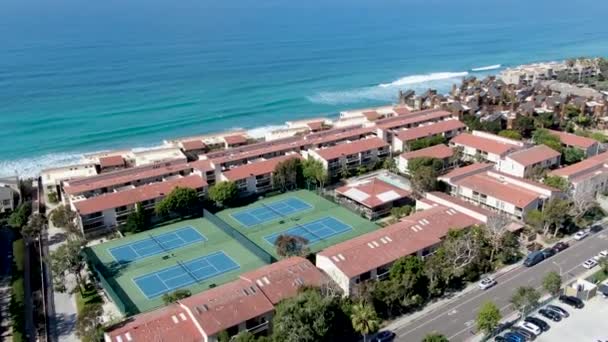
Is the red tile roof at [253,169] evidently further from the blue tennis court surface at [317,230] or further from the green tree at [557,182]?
the green tree at [557,182]

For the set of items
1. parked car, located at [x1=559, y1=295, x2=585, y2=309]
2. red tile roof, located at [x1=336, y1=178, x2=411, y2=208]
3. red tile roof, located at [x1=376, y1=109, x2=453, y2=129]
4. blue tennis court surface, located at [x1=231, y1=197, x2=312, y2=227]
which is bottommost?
parked car, located at [x1=559, y1=295, x2=585, y2=309]

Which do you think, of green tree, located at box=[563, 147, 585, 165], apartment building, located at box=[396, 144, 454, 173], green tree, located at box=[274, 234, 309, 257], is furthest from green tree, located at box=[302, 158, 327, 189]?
green tree, located at box=[563, 147, 585, 165]

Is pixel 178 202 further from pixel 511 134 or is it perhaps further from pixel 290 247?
pixel 511 134

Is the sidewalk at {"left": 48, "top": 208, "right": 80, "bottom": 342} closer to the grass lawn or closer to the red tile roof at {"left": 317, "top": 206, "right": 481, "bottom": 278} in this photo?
the grass lawn

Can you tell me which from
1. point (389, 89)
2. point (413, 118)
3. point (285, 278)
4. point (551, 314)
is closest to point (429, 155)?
point (413, 118)

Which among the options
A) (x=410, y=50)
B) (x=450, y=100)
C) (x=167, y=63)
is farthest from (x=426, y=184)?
(x=410, y=50)

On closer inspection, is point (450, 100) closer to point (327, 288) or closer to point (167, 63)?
point (327, 288)
